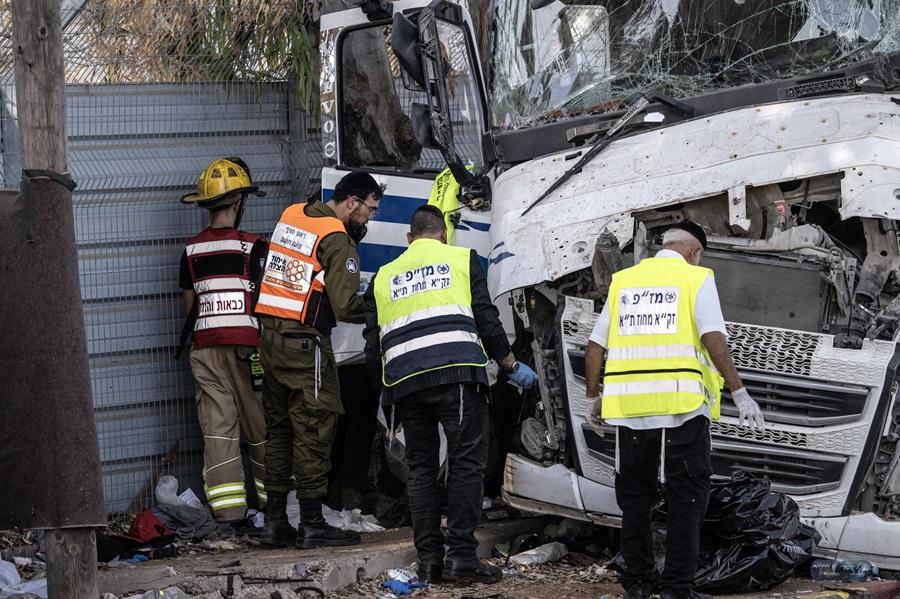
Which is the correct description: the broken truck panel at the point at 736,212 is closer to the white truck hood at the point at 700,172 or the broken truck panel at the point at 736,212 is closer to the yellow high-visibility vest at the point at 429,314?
the white truck hood at the point at 700,172

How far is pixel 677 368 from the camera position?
546 centimetres

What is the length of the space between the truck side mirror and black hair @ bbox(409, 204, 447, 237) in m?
0.98

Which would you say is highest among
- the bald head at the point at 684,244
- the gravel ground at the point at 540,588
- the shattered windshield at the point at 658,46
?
the shattered windshield at the point at 658,46

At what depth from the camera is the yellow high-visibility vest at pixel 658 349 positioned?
545 cm

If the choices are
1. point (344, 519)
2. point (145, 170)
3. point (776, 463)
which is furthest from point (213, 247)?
point (776, 463)

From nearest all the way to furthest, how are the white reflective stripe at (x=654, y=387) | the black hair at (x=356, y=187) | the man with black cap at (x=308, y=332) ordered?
the white reflective stripe at (x=654, y=387) < the man with black cap at (x=308, y=332) < the black hair at (x=356, y=187)

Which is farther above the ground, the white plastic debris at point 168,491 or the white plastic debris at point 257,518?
the white plastic debris at point 168,491

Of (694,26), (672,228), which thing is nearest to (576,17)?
(694,26)

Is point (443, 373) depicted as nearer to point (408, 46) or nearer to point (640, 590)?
point (640, 590)

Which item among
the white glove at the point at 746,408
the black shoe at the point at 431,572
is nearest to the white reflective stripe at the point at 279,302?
the black shoe at the point at 431,572

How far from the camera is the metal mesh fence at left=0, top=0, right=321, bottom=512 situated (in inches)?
298

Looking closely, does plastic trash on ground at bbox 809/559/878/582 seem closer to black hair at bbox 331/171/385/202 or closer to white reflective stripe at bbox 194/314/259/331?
black hair at bbox 331/171/385/202

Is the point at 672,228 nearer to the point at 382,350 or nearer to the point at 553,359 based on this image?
the point at 553,359

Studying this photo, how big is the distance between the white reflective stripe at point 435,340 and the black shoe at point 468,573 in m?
0.97
